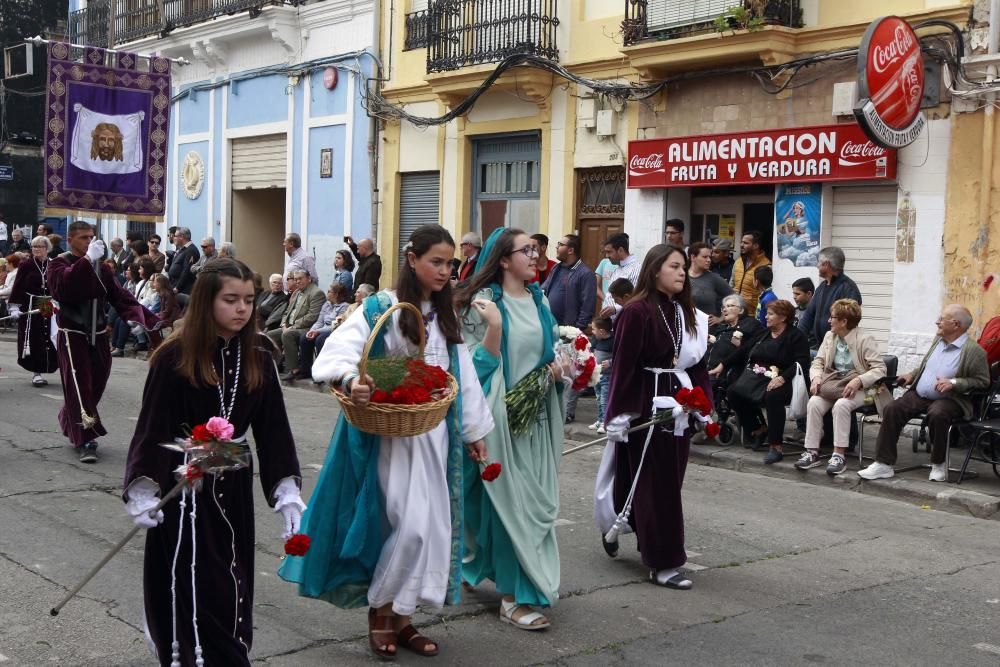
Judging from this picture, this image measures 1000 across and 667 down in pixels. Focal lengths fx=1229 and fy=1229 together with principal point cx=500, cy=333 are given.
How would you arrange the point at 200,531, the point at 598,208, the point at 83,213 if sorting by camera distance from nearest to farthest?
the point at 200,531 → the point at 83,213 → the point at 598,208

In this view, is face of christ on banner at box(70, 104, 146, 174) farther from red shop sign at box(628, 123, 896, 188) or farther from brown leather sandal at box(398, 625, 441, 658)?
brown leather sandal at box(398, 625, 441, 658)

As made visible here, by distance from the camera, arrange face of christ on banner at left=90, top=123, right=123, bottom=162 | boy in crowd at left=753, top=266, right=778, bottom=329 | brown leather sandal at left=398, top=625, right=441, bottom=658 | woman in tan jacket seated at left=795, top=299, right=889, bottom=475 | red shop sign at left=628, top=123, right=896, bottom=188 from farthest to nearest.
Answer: face of christ on banner at left=90, top=123, right=123, bottom=162 < red shop sign at left=628, top=123, right=896, bottom=188 < boy in crowd at left=753, top=266, right=778, bottom=329 < woman in tan jacket seated at left=795, top=299, right=889, bottom=475 < brown leather sandal at left=398, top=625, right=441, bottom=658

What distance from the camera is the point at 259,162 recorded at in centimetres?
2403

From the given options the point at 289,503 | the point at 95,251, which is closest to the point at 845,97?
the point at 95,251

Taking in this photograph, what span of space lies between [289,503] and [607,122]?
1291cm

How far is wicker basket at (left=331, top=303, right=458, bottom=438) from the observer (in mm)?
4836

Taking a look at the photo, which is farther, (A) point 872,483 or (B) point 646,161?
(B) point 646,161

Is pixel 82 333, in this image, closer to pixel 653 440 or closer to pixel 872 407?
pixel 653 440

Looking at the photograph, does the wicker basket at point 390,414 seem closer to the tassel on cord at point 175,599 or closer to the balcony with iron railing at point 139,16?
the tassel on cord at point 175,599

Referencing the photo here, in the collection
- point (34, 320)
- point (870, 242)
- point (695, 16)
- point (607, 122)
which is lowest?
point (34, 320)

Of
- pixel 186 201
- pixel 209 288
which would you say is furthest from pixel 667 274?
pixel 186 201

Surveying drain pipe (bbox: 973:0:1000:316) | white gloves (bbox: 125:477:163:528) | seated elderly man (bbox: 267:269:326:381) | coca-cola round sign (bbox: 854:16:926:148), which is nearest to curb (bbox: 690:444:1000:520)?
drain pipe (bbox: 973:0:1000:316)

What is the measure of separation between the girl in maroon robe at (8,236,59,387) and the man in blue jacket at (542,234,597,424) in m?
5.21

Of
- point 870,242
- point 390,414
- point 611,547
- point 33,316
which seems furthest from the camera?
point 870,242
